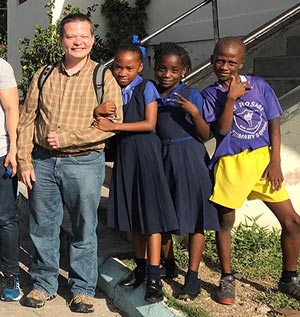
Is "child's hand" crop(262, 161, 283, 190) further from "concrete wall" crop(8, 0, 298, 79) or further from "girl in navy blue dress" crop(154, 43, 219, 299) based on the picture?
"concrete wall" crop(8, 0, 298, 79)

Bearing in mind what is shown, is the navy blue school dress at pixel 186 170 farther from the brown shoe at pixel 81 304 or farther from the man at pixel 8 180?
the man at pixel 8 180

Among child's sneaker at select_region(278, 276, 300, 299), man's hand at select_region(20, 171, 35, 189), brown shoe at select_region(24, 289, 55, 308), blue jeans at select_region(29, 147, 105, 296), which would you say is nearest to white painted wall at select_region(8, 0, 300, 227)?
child's sneaker at select_region(278, 276, 300, 299)

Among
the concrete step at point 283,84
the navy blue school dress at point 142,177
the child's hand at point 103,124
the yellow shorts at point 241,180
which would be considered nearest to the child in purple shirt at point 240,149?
the yellow shorts at point 241,180

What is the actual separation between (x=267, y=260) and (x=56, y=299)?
4.99 ft

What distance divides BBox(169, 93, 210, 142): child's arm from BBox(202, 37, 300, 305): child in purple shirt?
0.07 m

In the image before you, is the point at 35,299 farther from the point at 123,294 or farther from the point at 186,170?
the point at 186,170

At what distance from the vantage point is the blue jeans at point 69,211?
12.5 ft

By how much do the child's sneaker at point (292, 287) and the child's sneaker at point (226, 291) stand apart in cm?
35

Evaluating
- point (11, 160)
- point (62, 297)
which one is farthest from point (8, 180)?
point (62, 297)

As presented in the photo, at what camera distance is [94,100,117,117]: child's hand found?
3.65m

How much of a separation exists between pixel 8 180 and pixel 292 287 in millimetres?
1935

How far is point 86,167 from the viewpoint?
380cm

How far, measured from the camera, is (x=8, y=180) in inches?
158

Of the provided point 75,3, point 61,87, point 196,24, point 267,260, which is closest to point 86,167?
point 61,87
